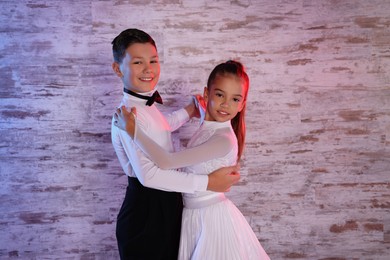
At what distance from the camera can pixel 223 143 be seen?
1943 mm

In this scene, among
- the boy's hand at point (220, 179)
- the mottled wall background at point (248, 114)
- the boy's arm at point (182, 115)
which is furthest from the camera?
the mottled wall background at point (248, 114)

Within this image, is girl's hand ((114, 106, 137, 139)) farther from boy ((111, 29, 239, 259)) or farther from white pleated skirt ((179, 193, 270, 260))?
white pleated skirt ((179, 193, 270, 260))

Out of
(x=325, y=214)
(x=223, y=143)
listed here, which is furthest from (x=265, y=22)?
(x=325, y=214)

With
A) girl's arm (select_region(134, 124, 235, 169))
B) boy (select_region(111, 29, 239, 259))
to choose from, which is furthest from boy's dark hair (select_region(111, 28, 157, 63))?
girl's arm (select_region(134, 124, 235, 169))

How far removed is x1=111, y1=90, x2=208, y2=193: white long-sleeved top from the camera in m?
1.87

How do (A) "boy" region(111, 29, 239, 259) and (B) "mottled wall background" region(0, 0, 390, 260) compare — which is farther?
(B) "mottled wall background" region(0, 0, 390, 260)

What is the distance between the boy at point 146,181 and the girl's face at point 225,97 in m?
0.26

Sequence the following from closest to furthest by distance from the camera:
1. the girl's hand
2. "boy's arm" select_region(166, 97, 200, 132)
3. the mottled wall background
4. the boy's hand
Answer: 1. the girl's hand
2. the boy's hand
3. "boy's arm" select_region(166, 97, 200, 132)
4. the mottled wall background

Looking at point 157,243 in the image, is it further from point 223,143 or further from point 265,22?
point 265,22

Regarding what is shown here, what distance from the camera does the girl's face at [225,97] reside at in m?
1.99

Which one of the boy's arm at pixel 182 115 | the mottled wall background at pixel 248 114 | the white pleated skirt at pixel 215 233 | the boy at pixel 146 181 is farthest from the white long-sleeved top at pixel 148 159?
the mottled wall background at pixel 248 114

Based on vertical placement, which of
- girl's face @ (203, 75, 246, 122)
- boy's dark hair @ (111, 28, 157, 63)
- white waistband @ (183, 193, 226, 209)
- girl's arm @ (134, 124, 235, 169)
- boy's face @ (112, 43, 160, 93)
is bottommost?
white waistband @ (183, 193, 226, 209)

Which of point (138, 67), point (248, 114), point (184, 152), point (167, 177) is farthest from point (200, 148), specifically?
point (248, 114)

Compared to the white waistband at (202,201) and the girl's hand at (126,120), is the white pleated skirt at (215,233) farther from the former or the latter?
the girl's hand at (126,120)
